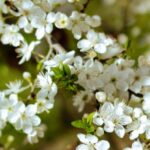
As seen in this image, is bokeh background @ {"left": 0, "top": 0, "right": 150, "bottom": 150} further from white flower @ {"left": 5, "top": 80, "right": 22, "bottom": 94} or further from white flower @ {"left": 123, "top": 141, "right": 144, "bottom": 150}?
white flower @ {"left": 123, "top": 141, "right": 144, "bottom": 150}

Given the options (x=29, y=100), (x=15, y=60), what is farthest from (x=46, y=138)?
(x=29, y=100)

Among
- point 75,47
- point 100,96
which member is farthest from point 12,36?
point 75,47

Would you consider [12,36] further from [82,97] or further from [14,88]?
[82,97]

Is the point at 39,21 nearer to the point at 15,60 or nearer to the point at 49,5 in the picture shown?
the point at 49,5

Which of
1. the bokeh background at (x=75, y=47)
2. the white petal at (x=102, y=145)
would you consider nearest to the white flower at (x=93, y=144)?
the white petal at (x=102, y=145)

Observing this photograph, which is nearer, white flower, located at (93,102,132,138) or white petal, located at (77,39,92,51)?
white flower, located at (93,102,132,138)

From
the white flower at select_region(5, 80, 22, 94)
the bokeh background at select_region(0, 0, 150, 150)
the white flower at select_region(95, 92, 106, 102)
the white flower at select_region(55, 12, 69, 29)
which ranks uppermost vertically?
the bokeh background at select_region(0, 0, 150, 150)

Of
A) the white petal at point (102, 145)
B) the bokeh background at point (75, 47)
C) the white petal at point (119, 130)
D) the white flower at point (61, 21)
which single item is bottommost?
the white petal at point (102, 145)

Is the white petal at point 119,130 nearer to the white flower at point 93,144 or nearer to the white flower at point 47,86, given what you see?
the white flower at point 93,144

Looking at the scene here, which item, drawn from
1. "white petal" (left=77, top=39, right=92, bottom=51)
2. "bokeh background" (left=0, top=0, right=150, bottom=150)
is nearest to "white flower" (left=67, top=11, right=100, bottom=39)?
"white petal" (left=77, top=39, right=92, bottom=51)
